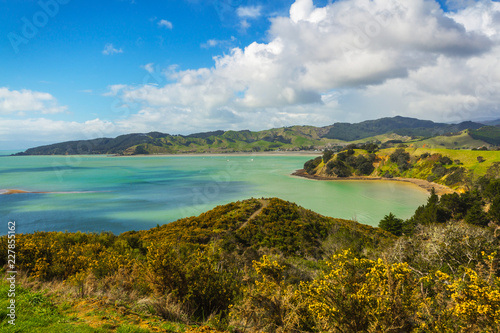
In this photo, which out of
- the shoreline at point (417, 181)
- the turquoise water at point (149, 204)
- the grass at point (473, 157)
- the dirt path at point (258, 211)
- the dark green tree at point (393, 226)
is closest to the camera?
the dirt path at point (258, 211)

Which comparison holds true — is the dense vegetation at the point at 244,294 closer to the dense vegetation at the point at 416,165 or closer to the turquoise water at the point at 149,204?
the turquoise water at the point at 149,204

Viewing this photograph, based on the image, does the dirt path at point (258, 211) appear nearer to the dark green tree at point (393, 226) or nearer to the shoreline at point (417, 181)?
the dark green tree at point (393, 226)

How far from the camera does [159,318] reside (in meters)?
6.84

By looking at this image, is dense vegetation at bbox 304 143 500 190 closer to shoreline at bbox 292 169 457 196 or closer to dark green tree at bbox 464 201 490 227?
shoreline at bbox 292 169 457 196

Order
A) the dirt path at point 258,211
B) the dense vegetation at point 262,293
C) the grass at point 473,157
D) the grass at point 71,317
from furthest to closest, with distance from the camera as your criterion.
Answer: the grass at point 473,157 → the dirt path at point 258,211 → the grass at point 71,317 → the dense vegetation at point 262,293

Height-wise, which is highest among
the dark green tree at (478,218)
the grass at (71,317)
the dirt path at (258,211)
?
the grass at (71,317)

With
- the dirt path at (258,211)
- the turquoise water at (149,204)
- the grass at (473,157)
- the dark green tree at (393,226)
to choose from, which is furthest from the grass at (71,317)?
the grass at (473,157)

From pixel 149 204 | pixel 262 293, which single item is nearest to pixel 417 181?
pixel 149 204

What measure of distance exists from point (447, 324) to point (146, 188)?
70437mm

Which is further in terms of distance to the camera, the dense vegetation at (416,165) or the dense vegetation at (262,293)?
the dense vegetation at (416,165)

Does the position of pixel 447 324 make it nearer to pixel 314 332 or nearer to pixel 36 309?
pixel 314 332

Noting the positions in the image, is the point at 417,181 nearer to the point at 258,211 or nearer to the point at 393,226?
the point at 393,226

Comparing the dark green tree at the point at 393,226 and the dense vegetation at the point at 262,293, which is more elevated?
the dense vegetation at the point at 262,293

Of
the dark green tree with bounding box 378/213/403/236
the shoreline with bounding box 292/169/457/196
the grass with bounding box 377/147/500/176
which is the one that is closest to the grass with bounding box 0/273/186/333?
the dark green tree with bounding box 378/213/403/236
